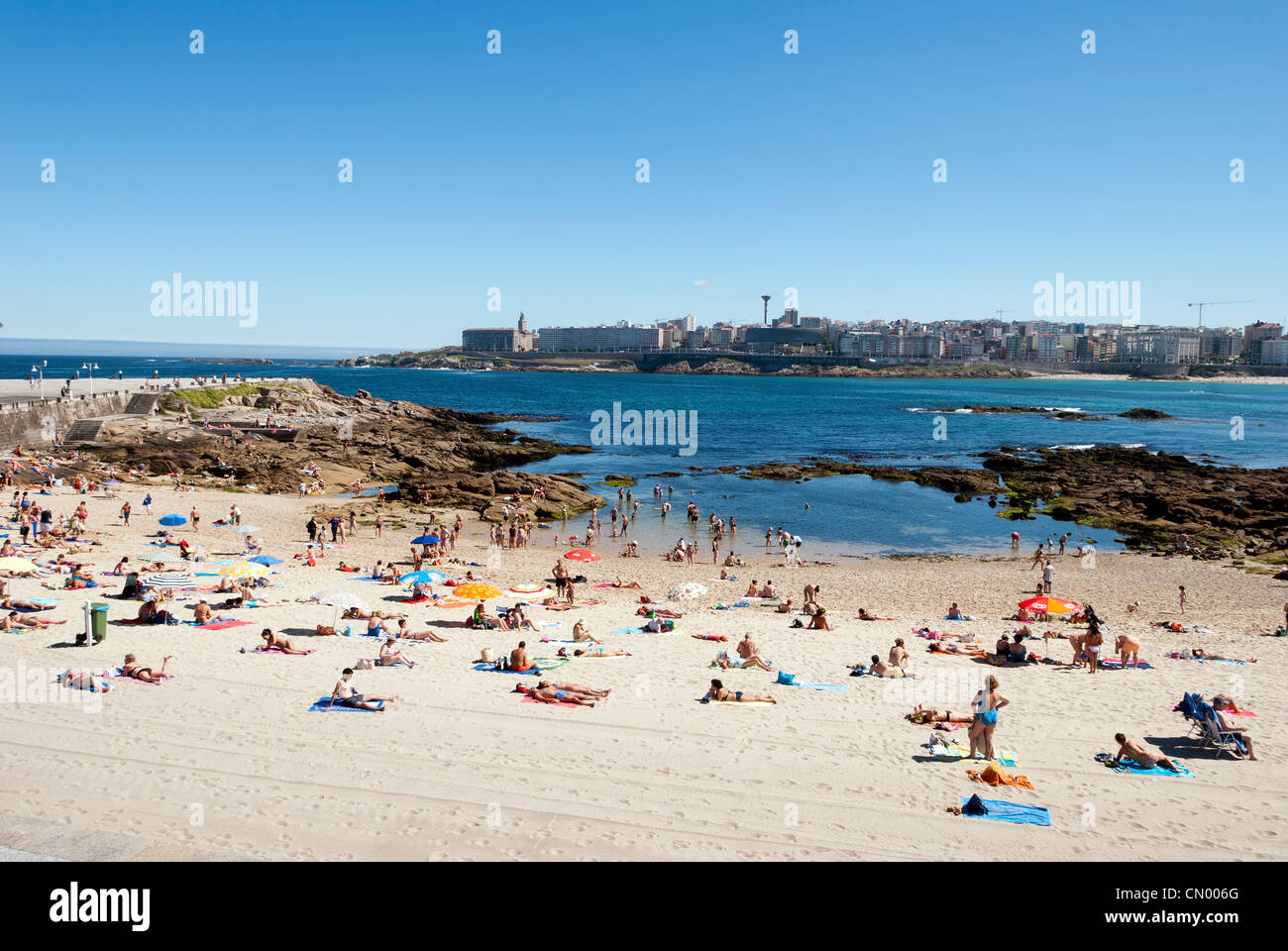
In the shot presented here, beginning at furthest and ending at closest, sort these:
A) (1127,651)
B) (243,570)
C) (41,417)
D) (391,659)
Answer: (41,417)
(243,570)
(1127,651)
(391,659)

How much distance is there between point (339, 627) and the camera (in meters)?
14.7

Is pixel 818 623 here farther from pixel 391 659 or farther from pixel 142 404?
pixel 142 404

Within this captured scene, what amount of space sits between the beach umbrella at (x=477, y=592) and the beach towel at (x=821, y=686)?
22.6 ft

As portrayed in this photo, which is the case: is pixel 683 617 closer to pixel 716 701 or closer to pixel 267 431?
pixel 716 701

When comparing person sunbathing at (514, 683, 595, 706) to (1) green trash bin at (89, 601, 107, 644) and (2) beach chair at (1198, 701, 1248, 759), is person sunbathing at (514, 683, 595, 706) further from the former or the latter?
(2) beach chair at (1198, 701, 1248, 759)

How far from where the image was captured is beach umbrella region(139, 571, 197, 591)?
16578 millimetres

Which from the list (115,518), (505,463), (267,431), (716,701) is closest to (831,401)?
(505,463)

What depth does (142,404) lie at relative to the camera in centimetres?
4400

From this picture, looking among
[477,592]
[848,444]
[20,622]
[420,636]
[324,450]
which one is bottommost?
[420,636]

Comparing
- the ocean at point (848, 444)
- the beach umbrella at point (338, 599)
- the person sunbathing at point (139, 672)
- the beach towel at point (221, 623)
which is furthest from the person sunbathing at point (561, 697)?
the ocean at point (848, 444)

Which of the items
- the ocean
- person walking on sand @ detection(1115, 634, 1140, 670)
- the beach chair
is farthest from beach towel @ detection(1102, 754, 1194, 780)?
the ocean

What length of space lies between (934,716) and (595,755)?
463 centimetres

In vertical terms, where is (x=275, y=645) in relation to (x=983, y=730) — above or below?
above

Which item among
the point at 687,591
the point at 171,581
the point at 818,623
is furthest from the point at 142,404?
the point at 818,623
